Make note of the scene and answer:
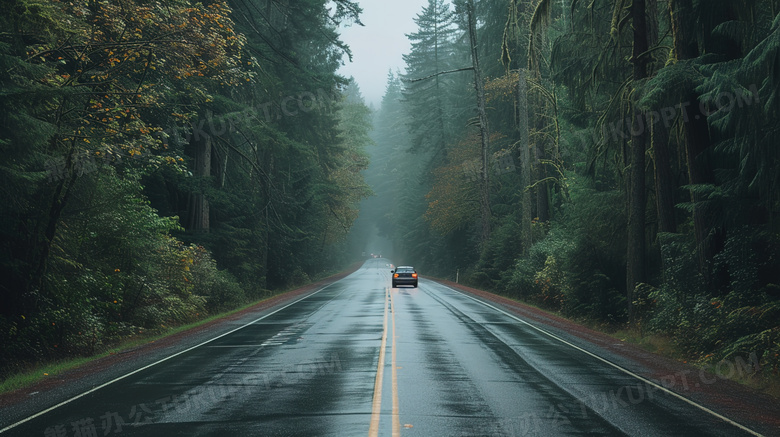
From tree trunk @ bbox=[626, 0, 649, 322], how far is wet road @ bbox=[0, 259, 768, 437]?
169 inches

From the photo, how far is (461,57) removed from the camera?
2911 inches

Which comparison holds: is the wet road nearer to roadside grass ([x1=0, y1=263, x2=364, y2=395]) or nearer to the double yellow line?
the double yellow line

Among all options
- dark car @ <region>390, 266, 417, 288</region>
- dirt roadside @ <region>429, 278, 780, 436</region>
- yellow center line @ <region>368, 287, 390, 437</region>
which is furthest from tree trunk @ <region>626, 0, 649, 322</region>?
dark car @ <region>390, 266, 417, 288</region>

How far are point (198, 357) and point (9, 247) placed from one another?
494cm

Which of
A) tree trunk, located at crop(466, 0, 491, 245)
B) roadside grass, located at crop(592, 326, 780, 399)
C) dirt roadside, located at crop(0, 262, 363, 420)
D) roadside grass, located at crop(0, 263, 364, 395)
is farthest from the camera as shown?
tree trunk, located at crop(466, 0, 491, 245)

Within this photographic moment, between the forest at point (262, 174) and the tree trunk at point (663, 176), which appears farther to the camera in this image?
the tree trunk at point (663, 176)

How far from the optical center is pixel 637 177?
1962cm

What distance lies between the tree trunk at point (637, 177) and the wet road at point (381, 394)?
430 cm

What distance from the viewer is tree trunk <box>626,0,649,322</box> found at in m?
18.9

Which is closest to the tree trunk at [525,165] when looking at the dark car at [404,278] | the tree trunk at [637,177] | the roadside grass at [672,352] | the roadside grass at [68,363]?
the dark car at [404,278]

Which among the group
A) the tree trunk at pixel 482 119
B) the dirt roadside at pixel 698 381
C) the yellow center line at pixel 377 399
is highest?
the tree trunk at pixel 482 119

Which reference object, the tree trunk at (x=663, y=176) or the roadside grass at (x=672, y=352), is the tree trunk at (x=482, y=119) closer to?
the roadside grass at (x=672, y=352)

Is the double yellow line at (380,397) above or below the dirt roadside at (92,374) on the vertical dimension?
below

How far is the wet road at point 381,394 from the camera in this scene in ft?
27.2
